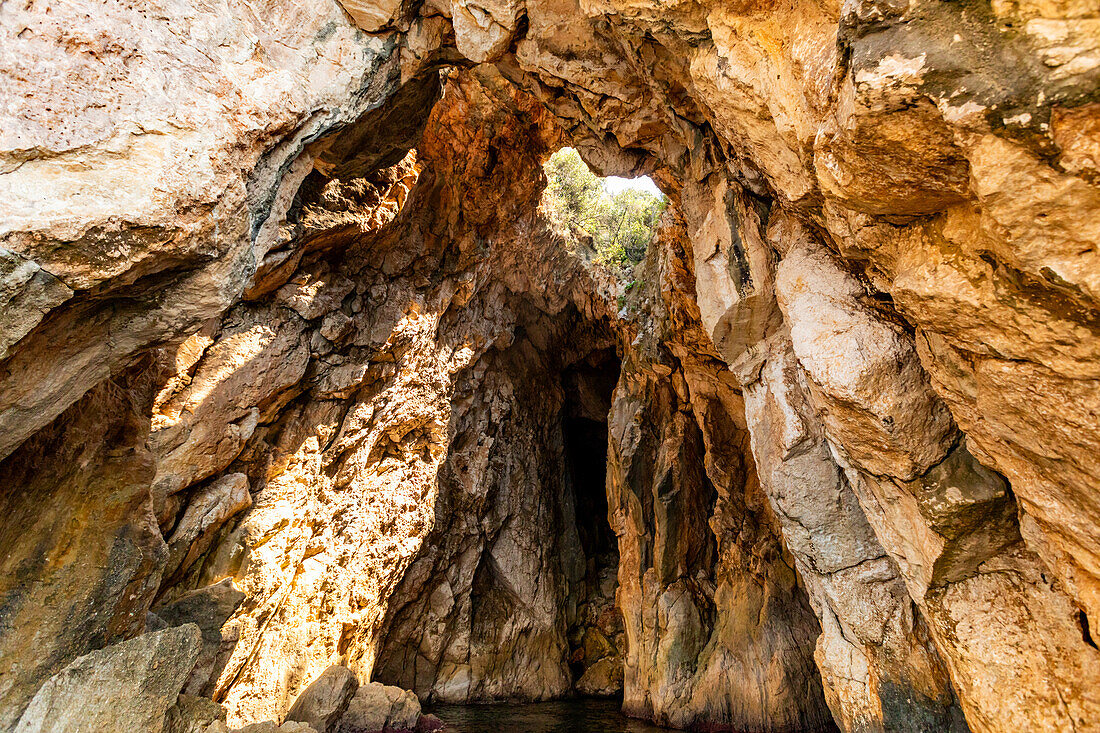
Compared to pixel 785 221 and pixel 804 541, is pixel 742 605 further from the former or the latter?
pixel 785 221

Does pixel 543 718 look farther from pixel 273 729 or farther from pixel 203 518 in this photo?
pixel 203 518

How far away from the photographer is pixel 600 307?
15.6m

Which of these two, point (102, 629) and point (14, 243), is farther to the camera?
point (102, 629)

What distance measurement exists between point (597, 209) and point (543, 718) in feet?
44.3

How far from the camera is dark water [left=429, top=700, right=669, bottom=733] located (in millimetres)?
11453

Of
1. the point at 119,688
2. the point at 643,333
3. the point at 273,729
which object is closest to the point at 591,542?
the point at 643,333

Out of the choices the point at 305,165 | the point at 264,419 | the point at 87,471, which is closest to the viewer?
the point at 87,471

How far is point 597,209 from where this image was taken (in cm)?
1625

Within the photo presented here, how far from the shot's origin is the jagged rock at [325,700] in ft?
32.2

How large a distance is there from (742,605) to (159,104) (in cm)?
1244

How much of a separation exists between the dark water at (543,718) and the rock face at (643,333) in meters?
0.96

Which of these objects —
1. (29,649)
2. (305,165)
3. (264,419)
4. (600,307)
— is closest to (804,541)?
(305,165)

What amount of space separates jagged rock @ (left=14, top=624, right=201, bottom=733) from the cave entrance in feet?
43.1

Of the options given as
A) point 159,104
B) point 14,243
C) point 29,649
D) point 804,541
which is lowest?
point 29,649
